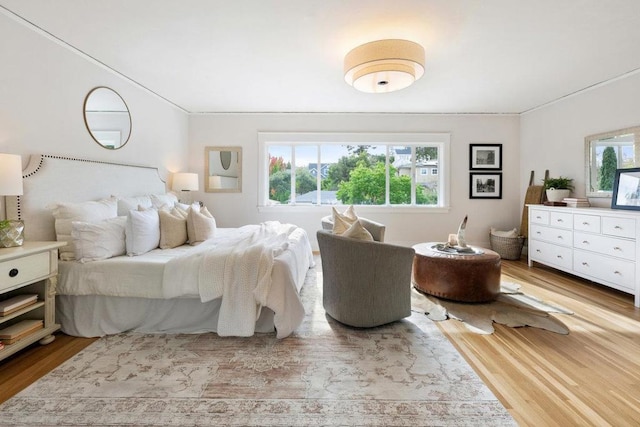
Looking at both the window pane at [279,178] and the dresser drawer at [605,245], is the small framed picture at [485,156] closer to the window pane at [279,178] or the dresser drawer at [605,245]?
the dresser drawer at [605,245]

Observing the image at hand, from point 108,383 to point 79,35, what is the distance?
9.51ft

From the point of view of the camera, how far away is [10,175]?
2.00 m

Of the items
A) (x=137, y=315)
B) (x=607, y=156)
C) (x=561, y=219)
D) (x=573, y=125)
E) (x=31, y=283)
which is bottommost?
(x=137, y=315)

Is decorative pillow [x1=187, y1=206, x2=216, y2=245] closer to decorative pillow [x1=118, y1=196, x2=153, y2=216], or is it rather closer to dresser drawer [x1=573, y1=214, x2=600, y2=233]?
decorative pillow [x1=118, y1=196, x2=153, y2=216]

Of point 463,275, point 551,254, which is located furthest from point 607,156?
point 463,275

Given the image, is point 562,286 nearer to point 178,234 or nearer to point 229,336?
point 229,336

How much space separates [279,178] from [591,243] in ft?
14.9

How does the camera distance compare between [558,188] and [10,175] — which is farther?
[558,188]

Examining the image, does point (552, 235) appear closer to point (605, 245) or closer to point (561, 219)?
point (561, 219)

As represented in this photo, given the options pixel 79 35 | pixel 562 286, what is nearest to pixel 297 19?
pixel 79 35

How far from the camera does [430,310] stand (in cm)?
279

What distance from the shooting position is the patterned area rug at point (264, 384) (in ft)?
4.94

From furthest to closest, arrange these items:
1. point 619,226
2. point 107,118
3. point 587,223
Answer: point 587,223 < point 107,118 < point 619,226

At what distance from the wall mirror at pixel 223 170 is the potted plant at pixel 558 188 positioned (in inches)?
193
